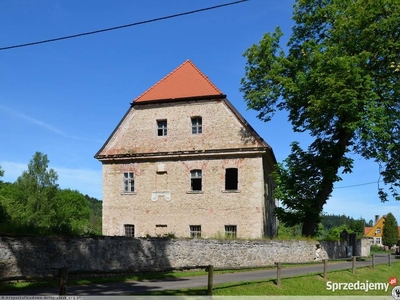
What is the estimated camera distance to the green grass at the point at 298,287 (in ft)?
41.2

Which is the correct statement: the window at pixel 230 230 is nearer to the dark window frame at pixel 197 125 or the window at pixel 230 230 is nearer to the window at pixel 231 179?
the window at pixel 231 179

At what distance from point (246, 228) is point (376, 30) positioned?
1320cm

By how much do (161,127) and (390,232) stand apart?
66.6m

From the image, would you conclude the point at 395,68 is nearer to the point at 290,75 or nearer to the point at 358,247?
the point at 290,75

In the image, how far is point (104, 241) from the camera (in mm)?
16172

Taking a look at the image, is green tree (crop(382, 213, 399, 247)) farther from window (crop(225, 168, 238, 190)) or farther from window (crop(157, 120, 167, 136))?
window (crop(157, 120, 167, 136))

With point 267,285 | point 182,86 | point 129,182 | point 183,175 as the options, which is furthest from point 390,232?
point 267,285

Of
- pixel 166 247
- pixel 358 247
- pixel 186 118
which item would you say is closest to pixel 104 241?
pixel 166 247

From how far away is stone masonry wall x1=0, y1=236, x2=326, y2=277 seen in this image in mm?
13562

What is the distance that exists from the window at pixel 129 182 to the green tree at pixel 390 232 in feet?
216

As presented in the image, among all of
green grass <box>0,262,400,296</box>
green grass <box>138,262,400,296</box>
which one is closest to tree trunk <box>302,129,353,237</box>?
green grass <box>138,262,400,296</box>

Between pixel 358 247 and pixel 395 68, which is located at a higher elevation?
pixel 395 68

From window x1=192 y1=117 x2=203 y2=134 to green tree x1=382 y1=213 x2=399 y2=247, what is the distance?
6514cm

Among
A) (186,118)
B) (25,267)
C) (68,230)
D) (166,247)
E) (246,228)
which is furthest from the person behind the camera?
(186,118)
